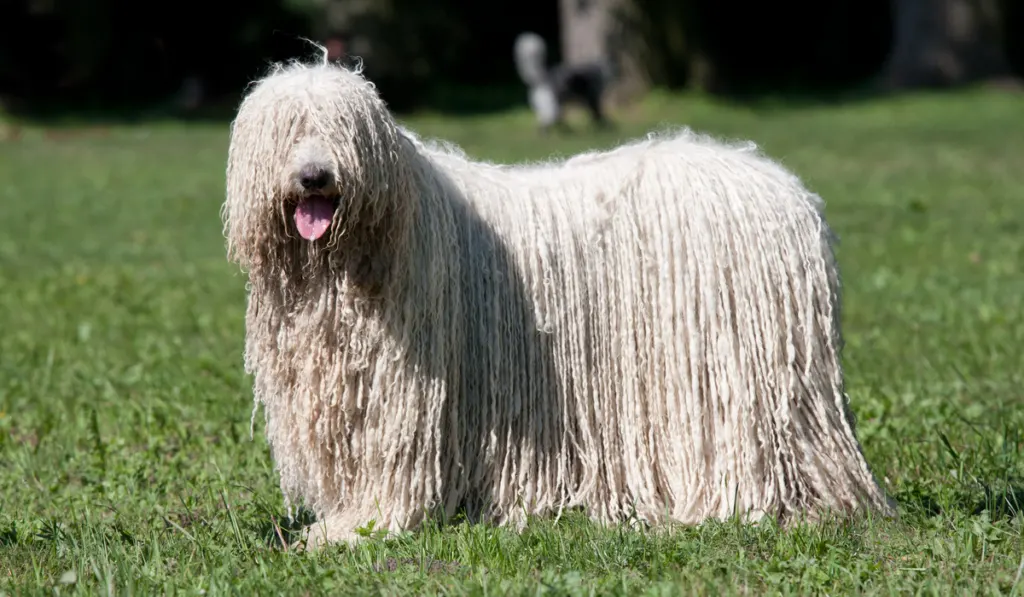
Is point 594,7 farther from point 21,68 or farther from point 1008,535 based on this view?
point 1008,535

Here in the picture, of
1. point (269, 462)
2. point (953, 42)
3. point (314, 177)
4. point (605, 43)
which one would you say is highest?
point (953, 42)

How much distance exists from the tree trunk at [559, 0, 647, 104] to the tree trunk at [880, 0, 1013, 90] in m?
5.90

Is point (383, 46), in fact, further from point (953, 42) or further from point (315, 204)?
point (315, 204)

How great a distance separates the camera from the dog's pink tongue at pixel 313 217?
4402 millimetres

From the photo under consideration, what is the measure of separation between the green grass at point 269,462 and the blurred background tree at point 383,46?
39.9ft

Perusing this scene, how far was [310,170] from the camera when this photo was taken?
14.3 feet

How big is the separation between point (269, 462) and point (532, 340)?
156 cm

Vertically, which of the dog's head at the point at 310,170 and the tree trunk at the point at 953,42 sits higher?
the tree trunk at the point at 953,42

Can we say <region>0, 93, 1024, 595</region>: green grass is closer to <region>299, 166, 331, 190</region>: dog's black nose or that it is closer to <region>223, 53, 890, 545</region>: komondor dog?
<region>223, 53, 890, 545</region>: komondor dog

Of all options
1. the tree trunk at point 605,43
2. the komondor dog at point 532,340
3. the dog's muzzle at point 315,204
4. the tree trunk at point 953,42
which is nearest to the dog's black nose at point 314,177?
the dog's muzzle at point 315,204

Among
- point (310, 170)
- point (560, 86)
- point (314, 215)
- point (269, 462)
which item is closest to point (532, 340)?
point (314, 215)

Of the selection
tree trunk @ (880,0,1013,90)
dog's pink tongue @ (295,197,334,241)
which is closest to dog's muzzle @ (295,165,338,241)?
dog's pink tongue @ (295,197,334,241)

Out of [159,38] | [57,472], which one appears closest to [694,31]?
[159,38]

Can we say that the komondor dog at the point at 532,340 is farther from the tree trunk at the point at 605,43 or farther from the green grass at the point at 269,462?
the tree trunk at the point at 605,43
